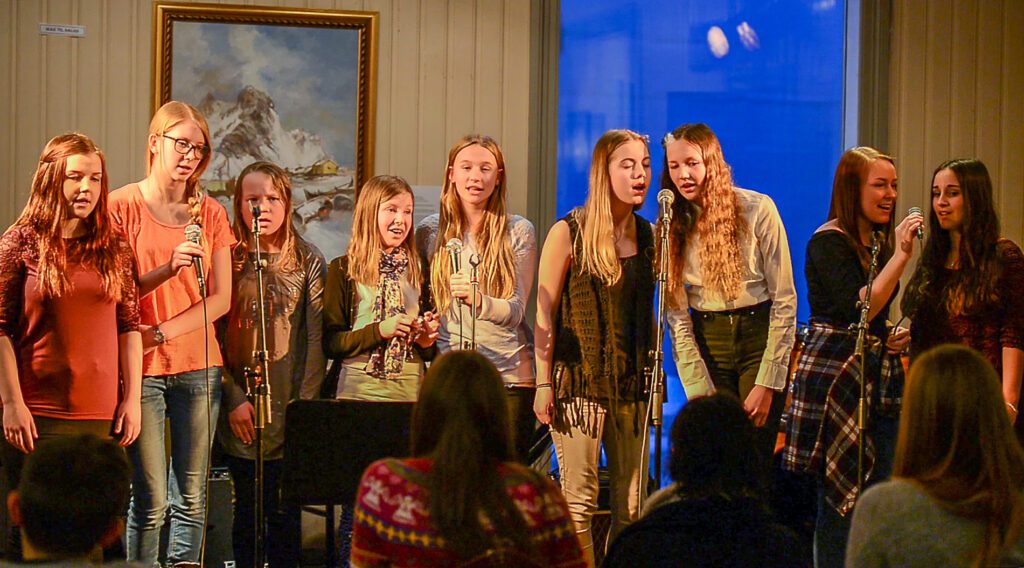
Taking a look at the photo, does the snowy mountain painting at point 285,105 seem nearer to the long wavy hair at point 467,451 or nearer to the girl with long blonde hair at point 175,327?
the girl with long blonde hair at point 175,327

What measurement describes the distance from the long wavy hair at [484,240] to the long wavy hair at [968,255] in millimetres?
1471

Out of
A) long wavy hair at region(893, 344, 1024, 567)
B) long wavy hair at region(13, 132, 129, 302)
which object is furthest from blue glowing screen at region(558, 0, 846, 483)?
long wavy hair at region(893, 344, 1024, 567)

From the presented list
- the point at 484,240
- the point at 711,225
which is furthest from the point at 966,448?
the point at 484,240

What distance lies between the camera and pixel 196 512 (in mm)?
3820

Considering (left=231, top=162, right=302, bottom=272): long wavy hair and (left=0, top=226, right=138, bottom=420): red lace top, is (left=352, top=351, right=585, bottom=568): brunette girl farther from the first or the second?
(left=231, top=162, right=302, bottom=272): long wavy hair

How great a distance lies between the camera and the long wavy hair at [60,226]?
3512 mm

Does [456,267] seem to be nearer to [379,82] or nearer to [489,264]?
[489,264]

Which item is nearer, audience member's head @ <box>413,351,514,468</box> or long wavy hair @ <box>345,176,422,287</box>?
audience member's head @ <box>413,351,514,468</box>

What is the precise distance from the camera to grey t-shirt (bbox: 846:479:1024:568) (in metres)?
2.14

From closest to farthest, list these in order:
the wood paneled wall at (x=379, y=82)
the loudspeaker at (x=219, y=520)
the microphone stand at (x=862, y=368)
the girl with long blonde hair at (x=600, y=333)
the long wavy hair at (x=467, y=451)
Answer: the long wavy hair at (x=467, y=451), the microphone stand at (x=862, y=368), the girl with long blonde hair at (x=600, y=333), the loudspeaker at (x=219, y=520), the wood paneled wall at (x=379, y=82)

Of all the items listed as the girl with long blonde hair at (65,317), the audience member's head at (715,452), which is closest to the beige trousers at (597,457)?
the girl with long blonde hair at (65,317)

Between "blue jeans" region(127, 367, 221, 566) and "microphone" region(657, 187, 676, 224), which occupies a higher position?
"microphone" region(657, 187, 676, 224)

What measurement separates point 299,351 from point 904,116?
130 inches

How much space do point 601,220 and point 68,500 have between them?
224 centimetres
